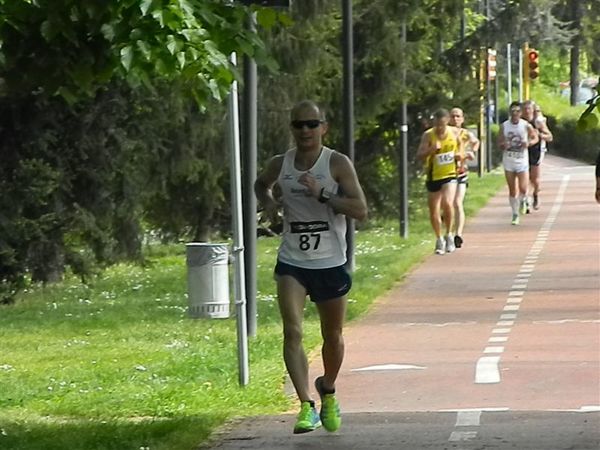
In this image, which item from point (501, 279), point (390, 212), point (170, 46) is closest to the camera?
point (170, 46)

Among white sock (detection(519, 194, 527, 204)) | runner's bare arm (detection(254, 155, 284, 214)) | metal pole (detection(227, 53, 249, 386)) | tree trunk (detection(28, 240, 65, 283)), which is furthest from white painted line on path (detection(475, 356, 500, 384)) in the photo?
white sock (detection(519, 194, 527, 204))

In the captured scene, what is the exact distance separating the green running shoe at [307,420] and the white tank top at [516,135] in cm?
1826

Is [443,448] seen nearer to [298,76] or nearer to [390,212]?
[298,76]

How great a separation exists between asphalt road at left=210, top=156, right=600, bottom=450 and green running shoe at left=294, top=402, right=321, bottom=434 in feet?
0.19

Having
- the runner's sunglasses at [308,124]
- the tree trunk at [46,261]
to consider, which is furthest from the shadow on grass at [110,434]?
the tree trunk at [46,261]

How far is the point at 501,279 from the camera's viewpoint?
20.1 m

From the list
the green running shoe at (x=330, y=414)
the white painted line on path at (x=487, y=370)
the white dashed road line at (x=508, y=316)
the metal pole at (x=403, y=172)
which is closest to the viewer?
the green running shoe at (x=330, y=414)

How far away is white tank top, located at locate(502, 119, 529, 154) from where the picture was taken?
27656mm

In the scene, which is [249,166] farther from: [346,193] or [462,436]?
[462,436]

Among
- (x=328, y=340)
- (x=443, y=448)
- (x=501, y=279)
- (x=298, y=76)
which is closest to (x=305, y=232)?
(x=328, y=340)

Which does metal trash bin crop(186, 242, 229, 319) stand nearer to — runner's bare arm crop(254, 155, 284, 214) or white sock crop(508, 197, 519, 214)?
runner's bare arm crop(254, 155, 284, 214)

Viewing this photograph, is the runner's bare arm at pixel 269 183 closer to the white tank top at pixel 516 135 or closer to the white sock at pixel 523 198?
the white tank top at pixel 516 135

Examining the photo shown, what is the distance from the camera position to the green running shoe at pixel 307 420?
31.8 ft

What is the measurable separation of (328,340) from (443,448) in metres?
1.20
